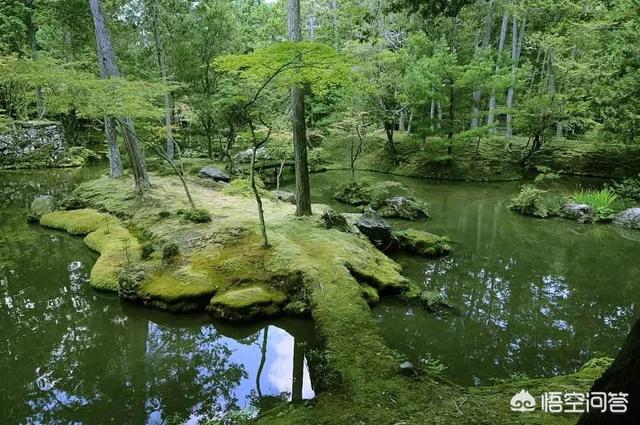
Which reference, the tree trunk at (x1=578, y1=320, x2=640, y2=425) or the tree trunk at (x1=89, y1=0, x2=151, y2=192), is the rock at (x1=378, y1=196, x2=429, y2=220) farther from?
the tree trunk at (x1=578, y1=320, x2=640, y2=425)

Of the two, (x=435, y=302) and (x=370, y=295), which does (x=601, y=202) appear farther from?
(x=370, y=295)

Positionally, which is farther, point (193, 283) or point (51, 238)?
point (51, 238)

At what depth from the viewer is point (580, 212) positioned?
14.4 metres

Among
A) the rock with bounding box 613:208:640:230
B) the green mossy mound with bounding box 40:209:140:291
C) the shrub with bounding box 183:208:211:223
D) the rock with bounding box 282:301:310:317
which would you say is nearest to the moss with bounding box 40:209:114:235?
the green mossy mound with bounding box 40:209:140:291

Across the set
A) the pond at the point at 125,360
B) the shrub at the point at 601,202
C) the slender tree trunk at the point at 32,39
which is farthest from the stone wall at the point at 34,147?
the shrub at the point at 601,202

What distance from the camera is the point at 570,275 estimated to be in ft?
31.0

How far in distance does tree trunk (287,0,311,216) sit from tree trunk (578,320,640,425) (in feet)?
27.1

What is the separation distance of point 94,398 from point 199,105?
17073 millimetres

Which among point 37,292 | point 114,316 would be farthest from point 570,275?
point 37,292

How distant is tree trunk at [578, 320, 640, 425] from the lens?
6.24 ft

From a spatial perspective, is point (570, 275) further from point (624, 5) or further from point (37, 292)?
point (37, 292)

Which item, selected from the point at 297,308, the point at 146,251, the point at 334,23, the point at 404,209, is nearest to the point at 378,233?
the point at 404,209

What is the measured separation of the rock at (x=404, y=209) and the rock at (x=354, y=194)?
4.87 feet

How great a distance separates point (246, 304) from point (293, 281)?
0.98 m
